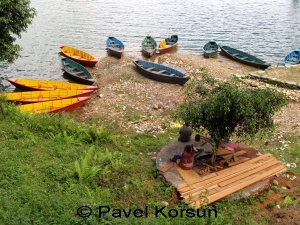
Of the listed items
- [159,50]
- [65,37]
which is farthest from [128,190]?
[65,37]

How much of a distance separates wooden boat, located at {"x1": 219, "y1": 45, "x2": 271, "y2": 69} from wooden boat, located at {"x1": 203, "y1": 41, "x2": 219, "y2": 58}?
669mm

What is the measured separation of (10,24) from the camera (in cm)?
1895

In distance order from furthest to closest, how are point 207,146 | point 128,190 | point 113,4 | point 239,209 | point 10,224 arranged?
point 113,4
point 207,146
point 128,190
point 239,209
point 10,224

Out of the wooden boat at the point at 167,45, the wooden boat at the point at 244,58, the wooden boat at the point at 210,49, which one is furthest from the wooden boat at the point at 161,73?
the wooden boat at the point at 244,58

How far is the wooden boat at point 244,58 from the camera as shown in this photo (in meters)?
26.7

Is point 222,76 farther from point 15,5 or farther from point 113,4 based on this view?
point 113,4

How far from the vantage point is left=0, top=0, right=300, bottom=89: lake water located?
29500 millimetres

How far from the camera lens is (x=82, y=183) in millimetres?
9883

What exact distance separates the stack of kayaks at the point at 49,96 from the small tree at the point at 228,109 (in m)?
9.81

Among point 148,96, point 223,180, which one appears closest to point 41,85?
point 148,96

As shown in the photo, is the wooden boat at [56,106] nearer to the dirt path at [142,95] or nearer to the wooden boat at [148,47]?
the dirt path at [142,95]

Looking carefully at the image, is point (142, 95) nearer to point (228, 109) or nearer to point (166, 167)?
point (166, 167)

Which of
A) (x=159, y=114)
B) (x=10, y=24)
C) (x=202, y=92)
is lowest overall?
(x=159, y=114)

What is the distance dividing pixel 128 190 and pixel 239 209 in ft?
11.4
